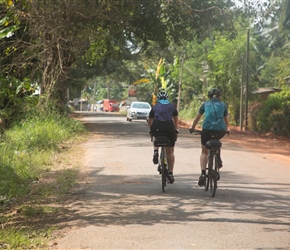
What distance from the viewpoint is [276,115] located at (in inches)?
1271

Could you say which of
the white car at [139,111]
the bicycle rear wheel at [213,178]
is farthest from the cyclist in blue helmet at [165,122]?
the white car at [139,111]

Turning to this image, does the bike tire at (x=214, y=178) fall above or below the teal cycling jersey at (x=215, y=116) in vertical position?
below

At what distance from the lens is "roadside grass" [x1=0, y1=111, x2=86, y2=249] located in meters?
7.69

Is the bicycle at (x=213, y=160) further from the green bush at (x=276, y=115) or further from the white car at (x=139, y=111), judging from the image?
the white car at (x=139, y=111)

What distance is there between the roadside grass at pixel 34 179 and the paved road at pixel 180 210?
1.18 ft

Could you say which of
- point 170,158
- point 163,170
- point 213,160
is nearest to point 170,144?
point 170,158

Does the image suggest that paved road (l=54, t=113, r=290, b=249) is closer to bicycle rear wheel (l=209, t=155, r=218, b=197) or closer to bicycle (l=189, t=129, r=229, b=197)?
bicycle rear wheel (l=209, t=155, r=218, b=197)

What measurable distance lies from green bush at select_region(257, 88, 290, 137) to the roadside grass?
41.1 ft

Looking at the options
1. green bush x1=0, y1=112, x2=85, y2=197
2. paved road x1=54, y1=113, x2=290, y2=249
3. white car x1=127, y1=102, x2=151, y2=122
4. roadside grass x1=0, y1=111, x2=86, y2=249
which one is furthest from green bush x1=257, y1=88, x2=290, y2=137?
paved road x1=54, y1=113, x2=290, y2=249

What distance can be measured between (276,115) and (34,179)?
2158cm

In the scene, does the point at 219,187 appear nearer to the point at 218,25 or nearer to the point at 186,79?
the point at 218,25

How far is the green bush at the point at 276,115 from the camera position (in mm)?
32000

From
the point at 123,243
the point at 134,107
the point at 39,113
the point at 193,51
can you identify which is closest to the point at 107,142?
the point at 39,113

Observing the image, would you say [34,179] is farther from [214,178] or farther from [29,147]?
[29,147]
